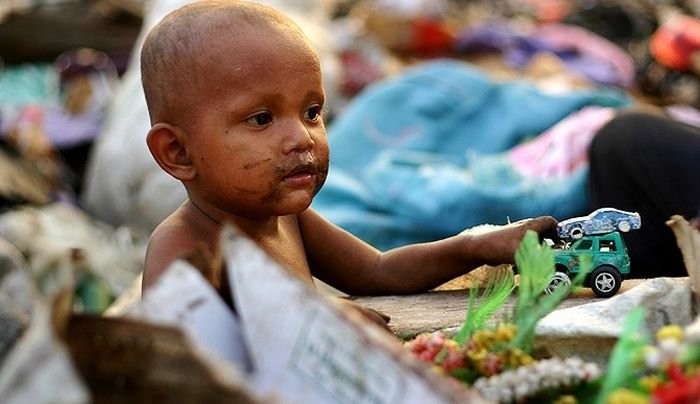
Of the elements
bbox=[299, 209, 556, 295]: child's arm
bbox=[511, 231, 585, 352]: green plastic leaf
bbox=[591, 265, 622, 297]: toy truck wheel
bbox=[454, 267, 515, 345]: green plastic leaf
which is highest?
bbox=[511, 231, 585, 352]: green plastic leaf

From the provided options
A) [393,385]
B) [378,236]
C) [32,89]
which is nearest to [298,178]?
[393,385]

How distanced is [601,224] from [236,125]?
63 cm

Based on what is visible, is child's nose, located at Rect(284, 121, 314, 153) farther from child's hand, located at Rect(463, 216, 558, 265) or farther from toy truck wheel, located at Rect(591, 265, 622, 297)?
toy truck wheel, located at Rect(591, 265, 622, 297)

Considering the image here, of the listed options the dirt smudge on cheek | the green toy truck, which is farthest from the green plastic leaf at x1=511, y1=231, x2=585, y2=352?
the dirt smudge on cheek

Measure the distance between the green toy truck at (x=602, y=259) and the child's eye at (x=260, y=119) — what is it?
1.72ft

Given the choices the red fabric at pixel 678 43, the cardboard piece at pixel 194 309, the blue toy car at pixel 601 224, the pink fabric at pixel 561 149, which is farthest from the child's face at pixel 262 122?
the red fabric at pixel 678 43

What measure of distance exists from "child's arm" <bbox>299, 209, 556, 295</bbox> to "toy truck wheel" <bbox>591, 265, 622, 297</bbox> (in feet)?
0.83

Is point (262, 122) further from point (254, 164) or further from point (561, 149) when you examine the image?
point (561, 149)

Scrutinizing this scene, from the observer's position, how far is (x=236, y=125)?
1.99 meters

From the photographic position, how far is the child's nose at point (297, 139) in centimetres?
195

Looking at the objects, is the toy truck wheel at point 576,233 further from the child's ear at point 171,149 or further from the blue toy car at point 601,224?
the child's ear at point 171,149

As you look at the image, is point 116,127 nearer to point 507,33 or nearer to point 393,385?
point 507,33

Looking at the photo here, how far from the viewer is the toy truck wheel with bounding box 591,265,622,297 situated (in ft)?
6.52

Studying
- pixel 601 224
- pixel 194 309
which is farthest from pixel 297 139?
pixel 194 309
